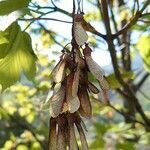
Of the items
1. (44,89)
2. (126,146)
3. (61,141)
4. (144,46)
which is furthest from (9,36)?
(44,89)

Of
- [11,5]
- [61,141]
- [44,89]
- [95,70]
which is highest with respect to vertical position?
[11,5]

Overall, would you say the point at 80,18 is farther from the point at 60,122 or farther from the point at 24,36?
the point at 24,36

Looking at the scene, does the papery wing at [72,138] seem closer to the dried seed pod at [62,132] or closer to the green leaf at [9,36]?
the dried seed pod at [62,132]

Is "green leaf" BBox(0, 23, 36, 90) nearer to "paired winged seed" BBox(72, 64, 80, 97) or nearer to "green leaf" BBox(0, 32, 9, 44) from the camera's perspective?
"green leaf" BBox(0, 32, 9, 44)

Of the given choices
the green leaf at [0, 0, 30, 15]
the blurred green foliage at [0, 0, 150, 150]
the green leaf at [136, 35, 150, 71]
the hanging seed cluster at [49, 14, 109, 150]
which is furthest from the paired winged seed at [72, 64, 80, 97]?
the green leaf at [136, 35, 150, 71]

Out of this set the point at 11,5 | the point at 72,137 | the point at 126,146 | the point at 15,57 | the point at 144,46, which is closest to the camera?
the point at 72,137

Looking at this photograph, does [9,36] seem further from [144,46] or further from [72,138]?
[144,46]
